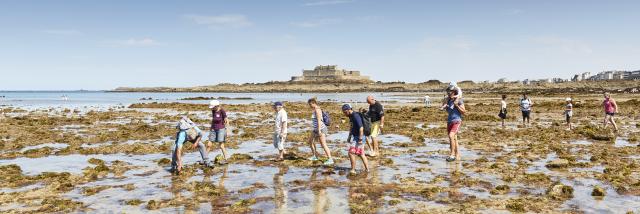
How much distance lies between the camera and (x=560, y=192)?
987cm

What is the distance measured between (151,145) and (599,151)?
16169mm

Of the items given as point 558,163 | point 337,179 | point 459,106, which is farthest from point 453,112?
point 337,179

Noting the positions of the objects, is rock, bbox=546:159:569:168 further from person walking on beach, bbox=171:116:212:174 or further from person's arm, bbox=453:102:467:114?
person walking on beach, bbox=171:116:212:174

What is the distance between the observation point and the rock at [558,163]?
12.9 metres

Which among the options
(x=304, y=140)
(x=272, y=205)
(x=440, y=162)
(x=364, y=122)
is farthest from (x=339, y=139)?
(x=272, y=205)

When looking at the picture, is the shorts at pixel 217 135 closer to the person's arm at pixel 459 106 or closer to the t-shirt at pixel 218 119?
the t-shirt at pixel 218 119

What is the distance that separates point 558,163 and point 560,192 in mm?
3576

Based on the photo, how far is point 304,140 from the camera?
20.2 metres

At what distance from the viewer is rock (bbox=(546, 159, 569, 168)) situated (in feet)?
42.3

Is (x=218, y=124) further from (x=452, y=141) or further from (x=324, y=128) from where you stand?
(x=452, y=141)

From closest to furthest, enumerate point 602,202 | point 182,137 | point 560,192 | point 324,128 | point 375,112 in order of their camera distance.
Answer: point 602,202
point 560,192
point 182,137
point 324,128
point 375,112

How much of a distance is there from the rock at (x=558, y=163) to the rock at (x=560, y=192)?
300 cm

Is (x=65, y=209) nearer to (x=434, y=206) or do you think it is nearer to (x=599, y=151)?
(x=434, y=206)

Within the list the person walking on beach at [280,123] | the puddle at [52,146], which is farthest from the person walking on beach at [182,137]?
the puddle at [52,146]
